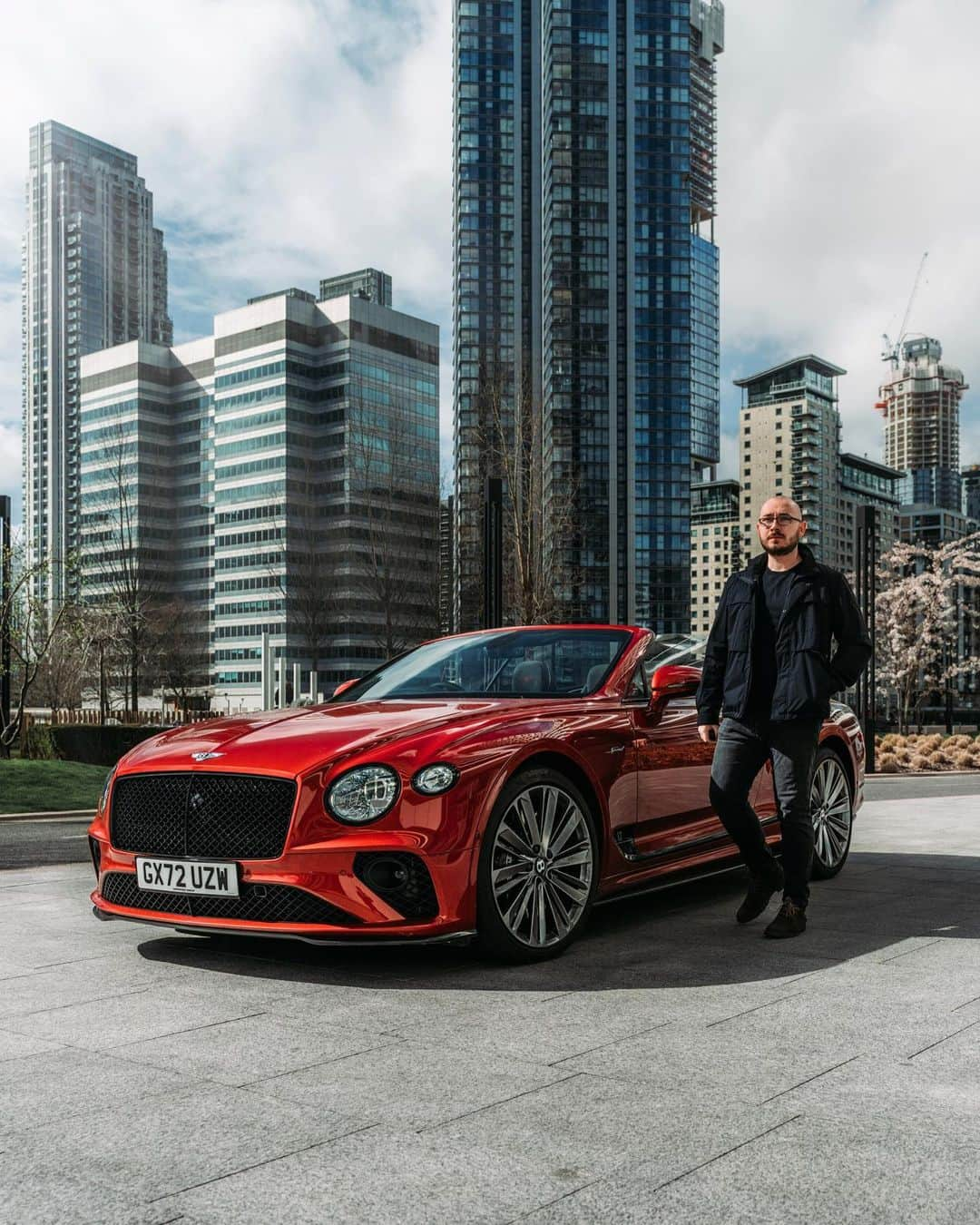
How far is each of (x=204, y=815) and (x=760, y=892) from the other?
258cm

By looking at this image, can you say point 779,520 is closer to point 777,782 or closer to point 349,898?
point 777,782

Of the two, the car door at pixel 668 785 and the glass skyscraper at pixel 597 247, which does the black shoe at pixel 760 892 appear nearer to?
the car door at pixel 668 785

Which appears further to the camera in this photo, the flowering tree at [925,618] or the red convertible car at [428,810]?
the flowering tree at [925,618]

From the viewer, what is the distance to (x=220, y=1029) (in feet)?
12.9

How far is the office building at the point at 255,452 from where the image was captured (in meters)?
124

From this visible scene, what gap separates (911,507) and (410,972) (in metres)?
191

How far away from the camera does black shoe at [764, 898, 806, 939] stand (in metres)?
5.40

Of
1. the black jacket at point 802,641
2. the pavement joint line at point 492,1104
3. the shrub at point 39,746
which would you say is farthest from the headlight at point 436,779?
the shrub at point 39,746

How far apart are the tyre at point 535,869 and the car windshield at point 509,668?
0.78m

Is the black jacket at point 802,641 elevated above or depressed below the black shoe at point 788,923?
A: above

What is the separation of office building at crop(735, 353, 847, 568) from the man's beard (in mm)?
174652

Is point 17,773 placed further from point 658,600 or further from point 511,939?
point 658,600

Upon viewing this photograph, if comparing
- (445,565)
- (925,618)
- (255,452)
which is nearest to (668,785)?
(445,565)

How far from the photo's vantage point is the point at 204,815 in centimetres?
474
